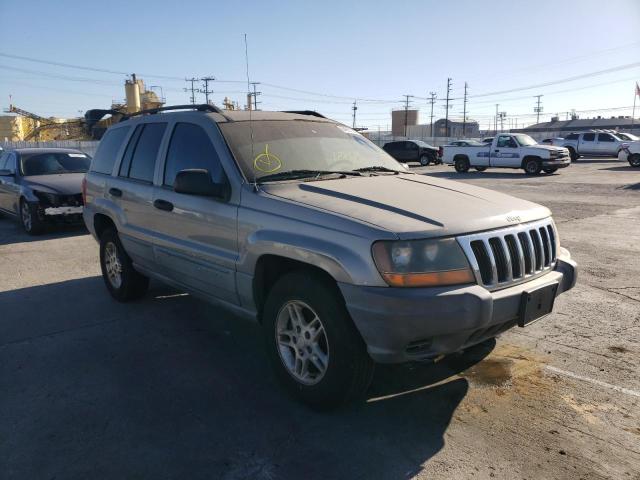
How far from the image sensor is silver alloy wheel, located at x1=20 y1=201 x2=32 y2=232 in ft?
31.6

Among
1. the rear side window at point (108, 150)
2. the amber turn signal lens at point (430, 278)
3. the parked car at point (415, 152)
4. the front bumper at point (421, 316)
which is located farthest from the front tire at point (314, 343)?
the parked car at point (415, 152)

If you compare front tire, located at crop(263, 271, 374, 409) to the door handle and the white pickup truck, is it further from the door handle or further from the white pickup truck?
the white pickup truck

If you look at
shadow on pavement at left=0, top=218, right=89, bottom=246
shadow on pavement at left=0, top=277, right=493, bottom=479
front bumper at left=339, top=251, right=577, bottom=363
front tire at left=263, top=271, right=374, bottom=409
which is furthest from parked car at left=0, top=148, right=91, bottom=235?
front bumper at left=339, top=251, right=577, bottom=363

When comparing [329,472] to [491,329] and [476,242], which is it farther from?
[476,242]

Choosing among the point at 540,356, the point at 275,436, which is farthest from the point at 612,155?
the point at 275,436

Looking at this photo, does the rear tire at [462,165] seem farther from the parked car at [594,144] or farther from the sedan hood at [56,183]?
the sedan hood at [56,183]

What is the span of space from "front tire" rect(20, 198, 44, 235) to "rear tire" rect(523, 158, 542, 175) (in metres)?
19.5

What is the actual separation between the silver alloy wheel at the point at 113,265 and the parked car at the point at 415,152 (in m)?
28.4

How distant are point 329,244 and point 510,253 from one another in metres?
1.07

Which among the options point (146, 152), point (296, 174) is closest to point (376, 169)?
point (296, 174)

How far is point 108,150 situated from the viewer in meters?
5.64

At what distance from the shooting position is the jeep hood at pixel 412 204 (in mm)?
2863

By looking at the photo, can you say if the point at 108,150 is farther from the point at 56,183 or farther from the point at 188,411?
the point at 56,183

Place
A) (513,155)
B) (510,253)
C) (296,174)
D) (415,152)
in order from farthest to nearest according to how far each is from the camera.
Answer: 1. (415,152)
2. (513,155)
3. (296,174)
4. (510,253)
